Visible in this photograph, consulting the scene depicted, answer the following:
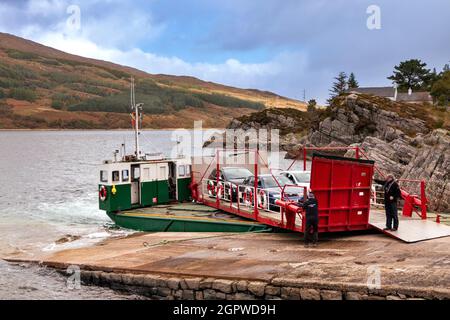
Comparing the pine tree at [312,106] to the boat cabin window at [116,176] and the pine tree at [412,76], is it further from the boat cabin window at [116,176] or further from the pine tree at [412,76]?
the boat cabin window at [116,176]

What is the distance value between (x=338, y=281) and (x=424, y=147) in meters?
21.2

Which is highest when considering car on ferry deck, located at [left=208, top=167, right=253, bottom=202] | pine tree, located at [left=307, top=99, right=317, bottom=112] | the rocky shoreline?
pine tree, located at [left=307, top=99, right=317, bottom=112]

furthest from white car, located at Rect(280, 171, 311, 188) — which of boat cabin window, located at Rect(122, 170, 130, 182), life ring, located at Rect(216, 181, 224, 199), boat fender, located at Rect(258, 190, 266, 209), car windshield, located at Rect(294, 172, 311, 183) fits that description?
boat cabin window, located at Rect(122, 170, 130, 182)

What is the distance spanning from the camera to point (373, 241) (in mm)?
15828

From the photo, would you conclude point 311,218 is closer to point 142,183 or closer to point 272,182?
point 272,182

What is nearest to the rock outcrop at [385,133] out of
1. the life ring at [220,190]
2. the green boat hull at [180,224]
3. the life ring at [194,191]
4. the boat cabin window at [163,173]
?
the life ring at [220,190]

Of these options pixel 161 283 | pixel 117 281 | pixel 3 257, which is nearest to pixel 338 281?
pixel 161 283

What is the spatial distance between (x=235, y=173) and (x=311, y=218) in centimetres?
928

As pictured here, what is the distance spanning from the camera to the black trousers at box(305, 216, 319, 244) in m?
15.6

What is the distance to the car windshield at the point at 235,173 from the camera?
2427 centimetres

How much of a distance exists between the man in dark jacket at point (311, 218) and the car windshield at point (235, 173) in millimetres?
8682

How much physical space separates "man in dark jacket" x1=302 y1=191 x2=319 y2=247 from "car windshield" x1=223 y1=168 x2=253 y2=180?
8.68 m

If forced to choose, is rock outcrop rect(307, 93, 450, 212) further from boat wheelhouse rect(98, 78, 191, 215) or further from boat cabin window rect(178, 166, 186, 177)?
boat wheelhouse rect(98, 78, 191, 215)
